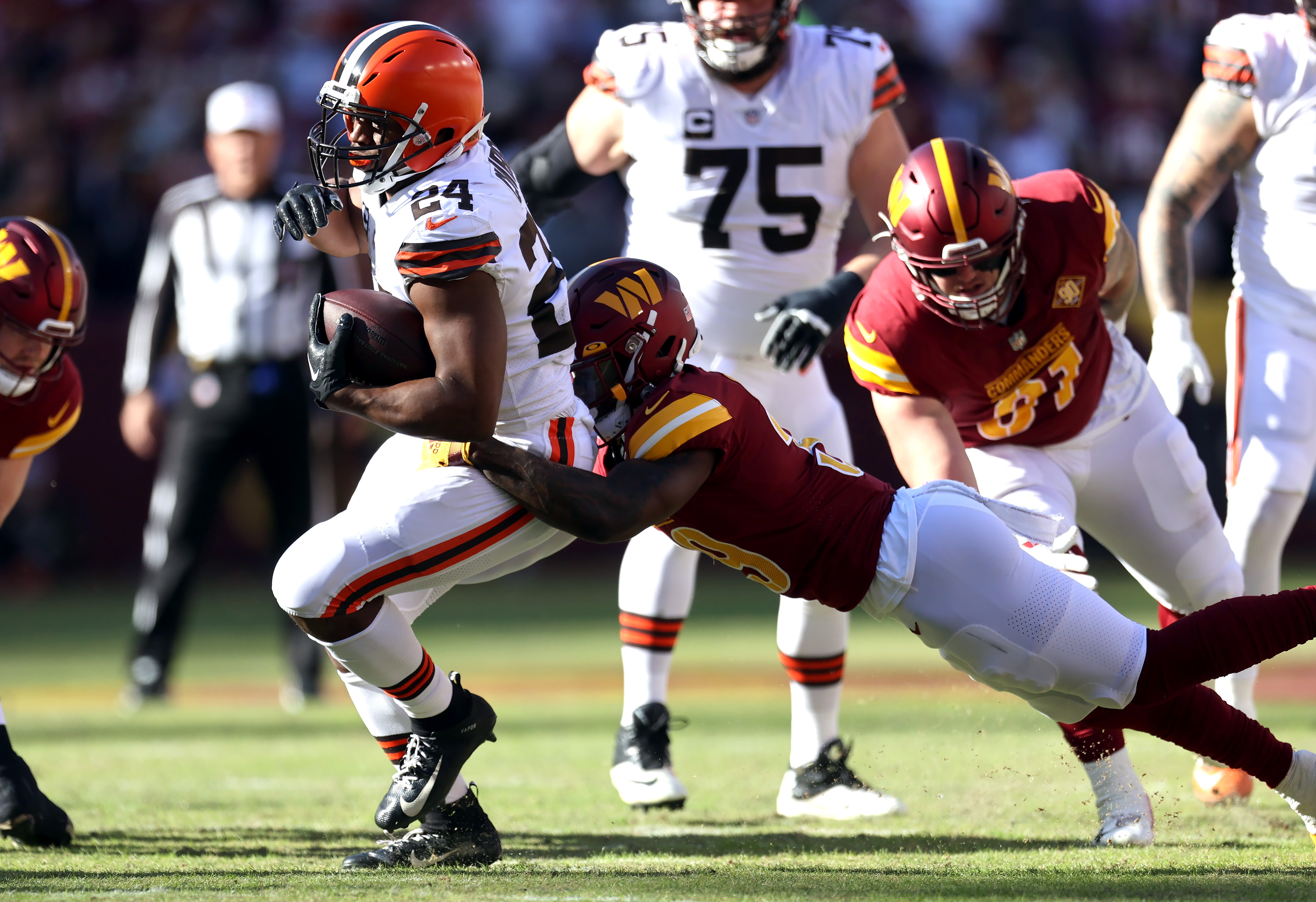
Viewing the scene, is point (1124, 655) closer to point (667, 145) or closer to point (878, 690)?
point (667, 145)

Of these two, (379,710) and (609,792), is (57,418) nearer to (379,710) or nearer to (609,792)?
(379,710)

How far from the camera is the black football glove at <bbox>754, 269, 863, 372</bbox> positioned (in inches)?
166

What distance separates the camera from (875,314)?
397cm

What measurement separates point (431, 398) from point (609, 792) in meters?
2.04

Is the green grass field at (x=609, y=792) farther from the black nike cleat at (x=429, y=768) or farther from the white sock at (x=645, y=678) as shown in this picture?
the white sock at (x=645, y=678)

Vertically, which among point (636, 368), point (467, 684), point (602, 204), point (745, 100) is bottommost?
point (467, 684)

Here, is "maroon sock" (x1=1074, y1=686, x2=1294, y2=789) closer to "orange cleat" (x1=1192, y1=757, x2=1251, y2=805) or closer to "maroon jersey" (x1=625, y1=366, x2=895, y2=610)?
"maroon jersey" (x1=625, y1=366, x2=895, y2=610)

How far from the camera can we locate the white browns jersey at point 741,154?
15.6ft

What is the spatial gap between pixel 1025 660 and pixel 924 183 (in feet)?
3.95

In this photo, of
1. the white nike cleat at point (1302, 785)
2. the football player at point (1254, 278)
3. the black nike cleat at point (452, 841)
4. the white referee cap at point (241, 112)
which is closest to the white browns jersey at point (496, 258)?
the black nike cleat at point (452, 841)

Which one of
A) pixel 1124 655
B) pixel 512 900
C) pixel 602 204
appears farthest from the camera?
pixel 602 204

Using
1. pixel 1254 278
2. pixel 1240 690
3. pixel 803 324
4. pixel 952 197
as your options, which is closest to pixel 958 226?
pixel 952 197

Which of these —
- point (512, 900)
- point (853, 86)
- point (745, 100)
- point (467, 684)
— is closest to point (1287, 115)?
point (853, 86)

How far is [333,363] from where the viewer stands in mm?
3330
